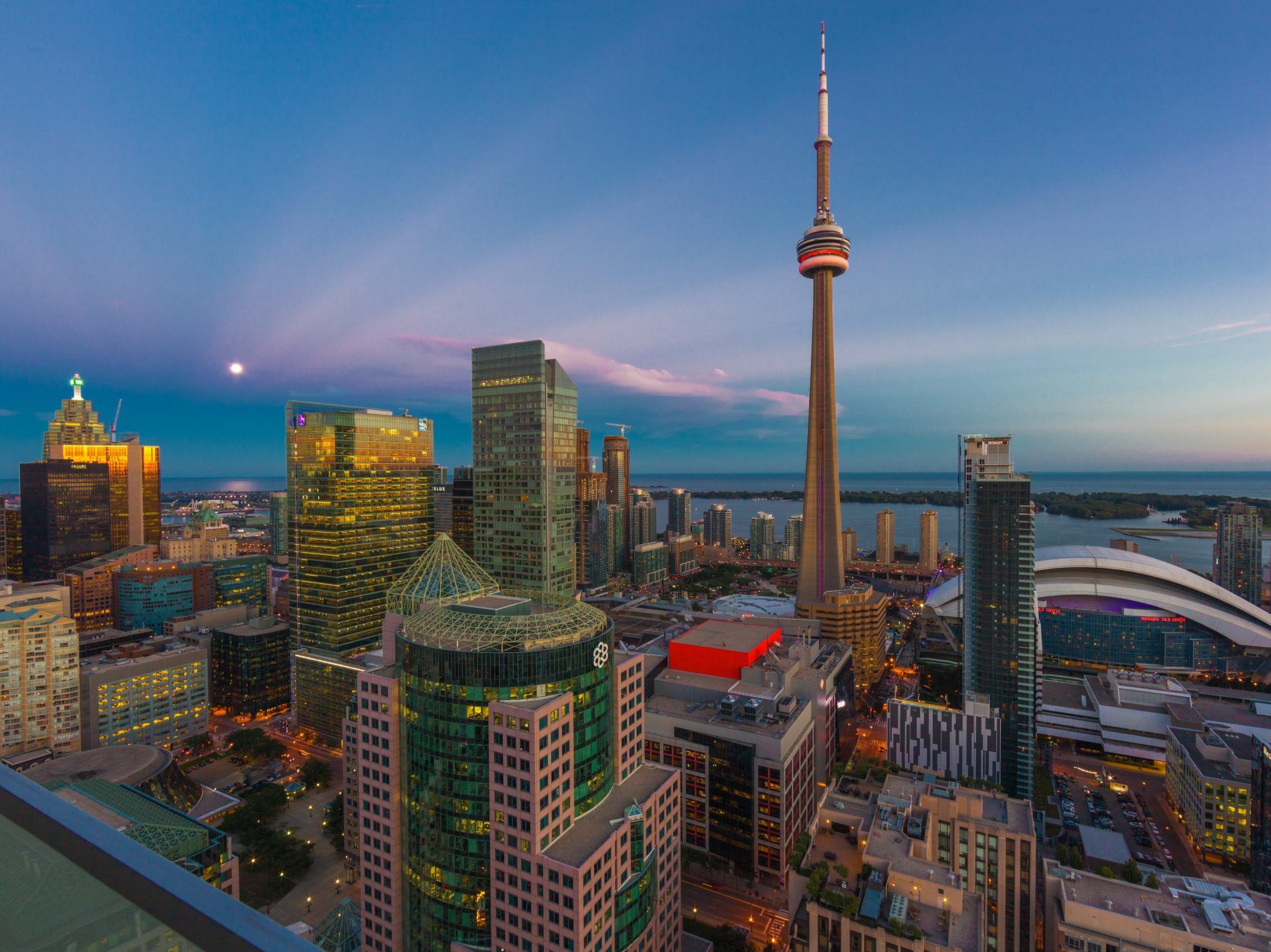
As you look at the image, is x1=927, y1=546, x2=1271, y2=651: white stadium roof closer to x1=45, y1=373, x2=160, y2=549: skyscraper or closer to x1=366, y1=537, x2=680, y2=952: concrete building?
x1=366, y1=537, x2=680, y2=952: concrete building

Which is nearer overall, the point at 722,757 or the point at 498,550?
the point at 722,757

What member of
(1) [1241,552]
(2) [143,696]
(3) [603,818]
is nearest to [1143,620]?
(1) [1241,552]

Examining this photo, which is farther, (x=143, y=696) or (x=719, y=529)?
(x=719, y=529)

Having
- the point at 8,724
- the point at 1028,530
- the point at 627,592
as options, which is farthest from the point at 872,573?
the point at 8,724

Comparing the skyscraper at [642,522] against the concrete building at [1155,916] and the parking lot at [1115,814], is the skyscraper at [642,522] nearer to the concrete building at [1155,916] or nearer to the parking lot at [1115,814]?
the parking lot at [1115,814]

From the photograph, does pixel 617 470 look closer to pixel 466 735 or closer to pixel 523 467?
pixel 523 467

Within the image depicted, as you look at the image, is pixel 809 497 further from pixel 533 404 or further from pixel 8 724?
pixel 8 724
